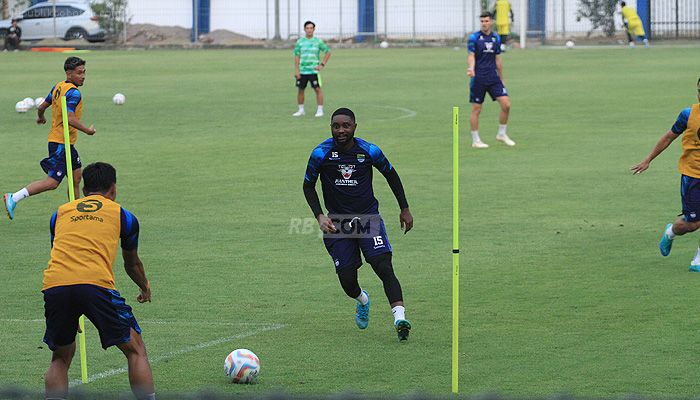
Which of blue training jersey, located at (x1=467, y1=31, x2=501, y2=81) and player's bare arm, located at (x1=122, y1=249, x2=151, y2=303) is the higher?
blue training jersey, located at (x1=467, y1=31, x2=501, y2=81)

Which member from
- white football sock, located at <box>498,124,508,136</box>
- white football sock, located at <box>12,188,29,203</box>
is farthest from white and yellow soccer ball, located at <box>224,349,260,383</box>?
white football sock, located at <box>498,124,508,136</box>

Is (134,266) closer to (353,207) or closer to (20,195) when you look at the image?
(353,207)

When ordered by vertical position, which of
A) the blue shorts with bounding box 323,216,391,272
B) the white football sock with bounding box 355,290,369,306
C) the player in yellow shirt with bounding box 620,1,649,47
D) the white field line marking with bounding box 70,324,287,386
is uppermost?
the player in yellow shirt with bounding box 620,1,649,47

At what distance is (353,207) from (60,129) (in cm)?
693

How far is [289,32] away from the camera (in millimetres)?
62781

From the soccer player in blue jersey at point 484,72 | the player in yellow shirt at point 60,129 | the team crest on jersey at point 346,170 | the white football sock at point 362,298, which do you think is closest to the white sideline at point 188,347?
the white football sock at point 362,298

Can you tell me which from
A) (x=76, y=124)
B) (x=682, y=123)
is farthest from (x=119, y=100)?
(x=682, y=123)

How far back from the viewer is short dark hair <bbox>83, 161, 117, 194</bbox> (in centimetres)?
852

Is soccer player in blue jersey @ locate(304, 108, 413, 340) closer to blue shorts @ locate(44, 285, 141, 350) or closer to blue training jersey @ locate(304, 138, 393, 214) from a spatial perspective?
blue training jersey @ locate(304, 138, 393, 214)

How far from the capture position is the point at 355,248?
437 inches

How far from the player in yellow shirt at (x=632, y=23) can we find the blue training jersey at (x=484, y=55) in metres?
31.0

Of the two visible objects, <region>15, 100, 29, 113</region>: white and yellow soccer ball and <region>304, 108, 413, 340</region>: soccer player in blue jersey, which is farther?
<region>15, 100, 29, 113</region>: white and yellow soccer ball

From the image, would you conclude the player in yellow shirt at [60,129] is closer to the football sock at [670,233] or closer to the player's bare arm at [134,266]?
the football sock at [670,233]

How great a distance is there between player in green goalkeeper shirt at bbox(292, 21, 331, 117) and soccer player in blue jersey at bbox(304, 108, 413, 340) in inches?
732
